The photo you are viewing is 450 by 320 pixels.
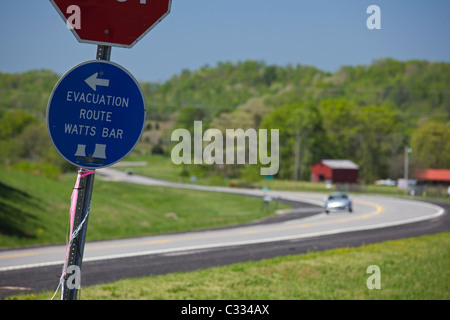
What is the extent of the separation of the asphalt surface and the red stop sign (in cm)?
611

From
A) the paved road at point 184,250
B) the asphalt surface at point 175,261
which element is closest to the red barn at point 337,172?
the paved road at point 184,250

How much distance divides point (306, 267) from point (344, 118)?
4455 inches

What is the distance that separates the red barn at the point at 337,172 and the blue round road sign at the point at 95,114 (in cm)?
9822

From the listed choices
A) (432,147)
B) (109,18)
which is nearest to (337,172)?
(432,147)

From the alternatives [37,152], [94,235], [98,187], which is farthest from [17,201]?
[37,152]

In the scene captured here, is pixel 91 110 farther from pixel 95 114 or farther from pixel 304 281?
pixel 304 281

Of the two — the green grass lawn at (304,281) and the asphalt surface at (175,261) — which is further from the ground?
the green grass lawn at (304,281)

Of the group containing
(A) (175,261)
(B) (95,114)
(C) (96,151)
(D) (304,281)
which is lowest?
(A) (175,261)

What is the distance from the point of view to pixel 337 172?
327 ft

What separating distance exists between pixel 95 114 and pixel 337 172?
99085 millimetres

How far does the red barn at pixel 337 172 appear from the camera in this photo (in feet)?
326

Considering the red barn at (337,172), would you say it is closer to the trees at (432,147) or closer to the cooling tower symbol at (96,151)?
the trees at (432,147)

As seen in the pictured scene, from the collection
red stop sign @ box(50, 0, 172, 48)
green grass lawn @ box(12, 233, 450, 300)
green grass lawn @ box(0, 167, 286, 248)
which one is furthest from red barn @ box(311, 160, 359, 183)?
red stop sign @ box(50, 0, 172, 48)
